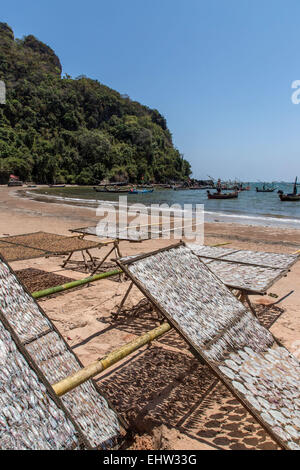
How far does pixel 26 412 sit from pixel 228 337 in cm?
163

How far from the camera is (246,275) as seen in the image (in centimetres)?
392

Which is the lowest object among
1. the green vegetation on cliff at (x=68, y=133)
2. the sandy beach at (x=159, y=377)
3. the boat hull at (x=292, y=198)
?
the sandy beach at (x=159, y=377)

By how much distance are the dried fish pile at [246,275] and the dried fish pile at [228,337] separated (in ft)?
1.23

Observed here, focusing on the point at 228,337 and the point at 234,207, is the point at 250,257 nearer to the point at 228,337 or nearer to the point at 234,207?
the point at 228,337

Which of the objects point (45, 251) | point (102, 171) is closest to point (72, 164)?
point (102, 171)

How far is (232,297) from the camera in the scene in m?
3.17

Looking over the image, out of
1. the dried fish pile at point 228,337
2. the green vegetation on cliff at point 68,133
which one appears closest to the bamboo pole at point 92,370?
the dried fish pile at point 228,337

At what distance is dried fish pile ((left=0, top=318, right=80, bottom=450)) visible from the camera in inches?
55.7

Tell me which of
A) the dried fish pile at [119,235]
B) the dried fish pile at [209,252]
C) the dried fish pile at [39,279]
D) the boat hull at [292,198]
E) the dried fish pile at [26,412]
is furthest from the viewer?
the boat hull at [292,198]

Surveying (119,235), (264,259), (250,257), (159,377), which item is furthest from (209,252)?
(159,377)

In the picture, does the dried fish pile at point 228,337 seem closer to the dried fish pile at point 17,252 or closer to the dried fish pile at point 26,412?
the dried fish pile at point 26,412

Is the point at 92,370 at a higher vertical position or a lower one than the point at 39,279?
higher

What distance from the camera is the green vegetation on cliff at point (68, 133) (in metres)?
75.2

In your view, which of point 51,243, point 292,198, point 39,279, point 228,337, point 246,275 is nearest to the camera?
point 228,337
